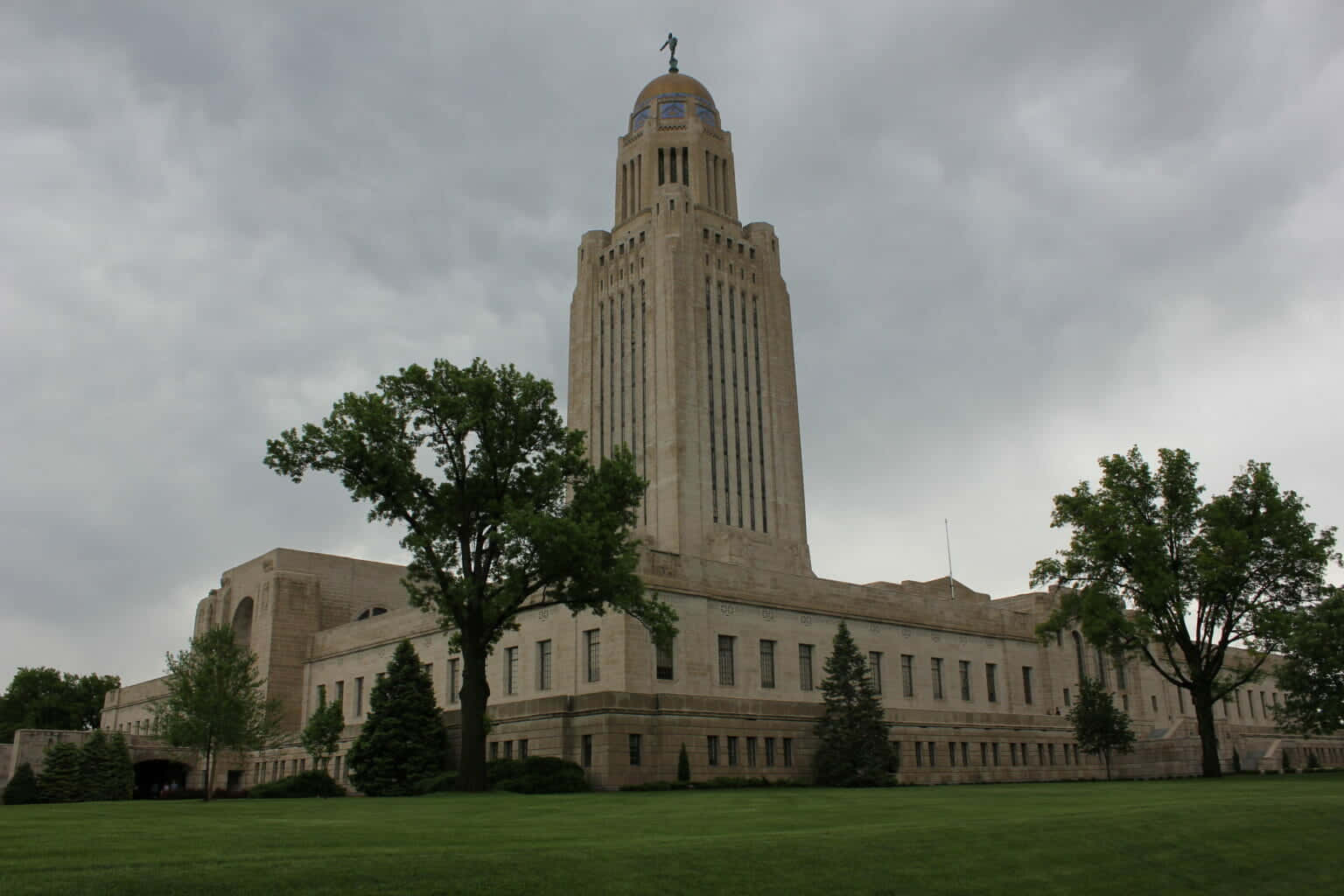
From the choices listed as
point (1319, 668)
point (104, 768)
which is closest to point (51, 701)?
point (104, 768)

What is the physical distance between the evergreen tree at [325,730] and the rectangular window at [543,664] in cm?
1396

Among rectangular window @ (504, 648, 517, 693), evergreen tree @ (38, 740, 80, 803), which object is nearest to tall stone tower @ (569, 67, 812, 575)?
rectangular window @ (504, 648, 517, 693)

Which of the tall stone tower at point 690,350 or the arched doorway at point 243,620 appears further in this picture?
the arched doorway at point 243,620

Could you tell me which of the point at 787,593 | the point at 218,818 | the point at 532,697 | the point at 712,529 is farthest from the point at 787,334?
the point at 218,818

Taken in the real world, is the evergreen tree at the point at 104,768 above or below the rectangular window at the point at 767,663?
below

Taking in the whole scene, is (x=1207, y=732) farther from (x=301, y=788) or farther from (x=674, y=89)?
(x=674, y=89)

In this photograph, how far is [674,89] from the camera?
88.1 m

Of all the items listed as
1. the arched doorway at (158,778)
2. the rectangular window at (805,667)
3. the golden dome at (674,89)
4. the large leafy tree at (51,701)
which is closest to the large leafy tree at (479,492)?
the rectangular window at (805,667)

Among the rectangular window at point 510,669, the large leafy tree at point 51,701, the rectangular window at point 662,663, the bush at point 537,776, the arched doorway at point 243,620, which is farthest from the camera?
the large leafy tree at point 51,701

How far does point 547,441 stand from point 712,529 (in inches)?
1360

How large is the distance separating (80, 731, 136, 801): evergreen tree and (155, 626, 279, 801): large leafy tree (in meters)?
11.6

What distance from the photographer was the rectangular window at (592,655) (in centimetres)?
4438

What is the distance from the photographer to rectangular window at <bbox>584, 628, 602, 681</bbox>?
4438 centimetres

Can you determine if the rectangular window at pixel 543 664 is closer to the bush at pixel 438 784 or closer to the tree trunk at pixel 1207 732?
the bush at pixel 438 784
